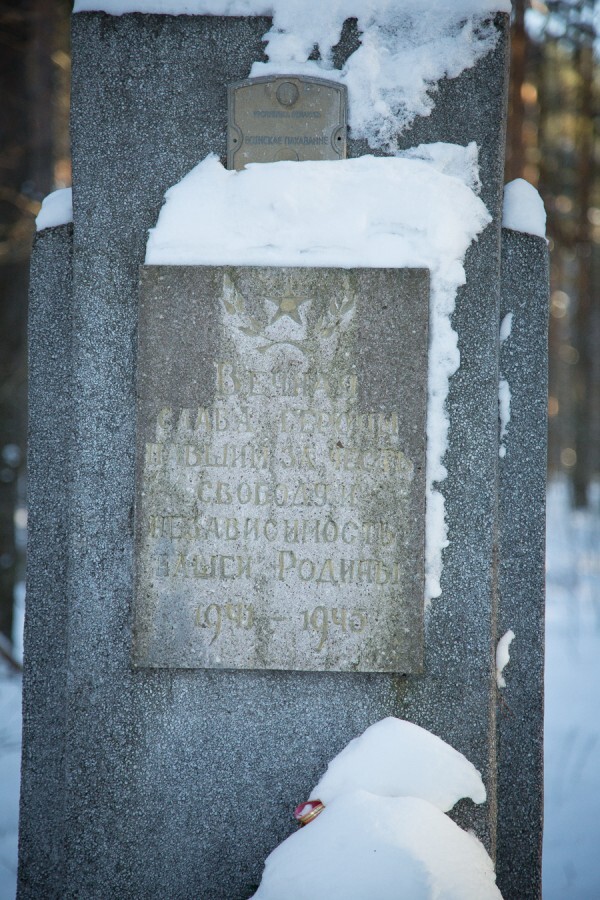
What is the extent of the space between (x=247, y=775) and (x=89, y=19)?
221cm

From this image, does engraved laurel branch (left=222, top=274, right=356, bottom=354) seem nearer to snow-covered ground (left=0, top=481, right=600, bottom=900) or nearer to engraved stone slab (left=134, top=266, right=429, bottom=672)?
engraved stone slab (left=134, top=266, right=429, bottom=672)

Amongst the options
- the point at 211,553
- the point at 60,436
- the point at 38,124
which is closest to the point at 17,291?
the point at 38,124

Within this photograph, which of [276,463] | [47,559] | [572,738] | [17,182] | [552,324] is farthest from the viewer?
[552,324]

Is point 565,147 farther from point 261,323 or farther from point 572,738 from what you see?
point 261,323

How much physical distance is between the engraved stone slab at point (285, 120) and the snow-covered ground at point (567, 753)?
2693 millimetres

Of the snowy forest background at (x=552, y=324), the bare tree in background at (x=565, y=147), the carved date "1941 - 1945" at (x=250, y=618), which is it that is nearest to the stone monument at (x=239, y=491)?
the carved date "1941 - 1945" at (x=250, y=618)

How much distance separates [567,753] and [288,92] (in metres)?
3.39

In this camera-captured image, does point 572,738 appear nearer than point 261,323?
No

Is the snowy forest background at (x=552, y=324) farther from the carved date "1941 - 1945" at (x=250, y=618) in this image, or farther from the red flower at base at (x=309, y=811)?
the red flower at base at (x=309, y=811)

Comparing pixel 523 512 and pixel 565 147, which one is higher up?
pixel 565 147

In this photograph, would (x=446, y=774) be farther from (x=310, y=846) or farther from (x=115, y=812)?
(x=115, y=812)

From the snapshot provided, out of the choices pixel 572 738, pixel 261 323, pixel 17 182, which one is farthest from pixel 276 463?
pixel 17 182

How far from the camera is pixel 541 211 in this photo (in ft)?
7.49

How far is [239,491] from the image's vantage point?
2086 mm
